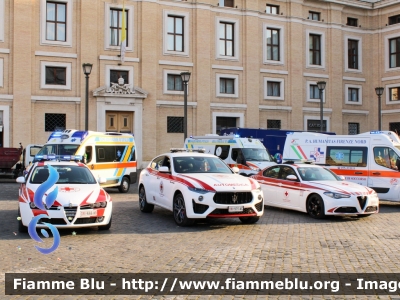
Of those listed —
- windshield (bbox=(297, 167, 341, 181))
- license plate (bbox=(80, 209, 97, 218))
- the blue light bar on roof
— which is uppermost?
the blue light bar on roof

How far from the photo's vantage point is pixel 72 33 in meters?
31.5

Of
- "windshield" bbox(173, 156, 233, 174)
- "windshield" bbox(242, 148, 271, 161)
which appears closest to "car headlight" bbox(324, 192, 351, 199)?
"windshield" bbox(173, 156, 233, 174)

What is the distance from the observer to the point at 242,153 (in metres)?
22.5

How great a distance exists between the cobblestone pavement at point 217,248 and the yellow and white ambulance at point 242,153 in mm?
8740

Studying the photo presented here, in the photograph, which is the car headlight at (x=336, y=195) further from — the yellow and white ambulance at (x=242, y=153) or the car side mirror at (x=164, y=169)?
the yellow and white ambulance at (x=242, y=153)

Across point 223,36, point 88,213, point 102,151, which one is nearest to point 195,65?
point 223,36

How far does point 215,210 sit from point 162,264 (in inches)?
139

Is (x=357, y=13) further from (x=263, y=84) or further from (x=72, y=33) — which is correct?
(x=72, y=33)

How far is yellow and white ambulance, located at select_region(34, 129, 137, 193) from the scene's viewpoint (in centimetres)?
1875

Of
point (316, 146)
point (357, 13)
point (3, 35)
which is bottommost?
point (316, 146)

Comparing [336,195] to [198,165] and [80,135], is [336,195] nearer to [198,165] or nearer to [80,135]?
[198,165]

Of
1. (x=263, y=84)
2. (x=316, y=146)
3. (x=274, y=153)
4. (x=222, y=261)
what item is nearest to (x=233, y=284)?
(x=222, y=261)

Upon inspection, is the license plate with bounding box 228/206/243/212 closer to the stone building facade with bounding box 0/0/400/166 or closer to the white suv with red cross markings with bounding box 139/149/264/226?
the white suv with red cross markings with bounding box 139/149/264/226

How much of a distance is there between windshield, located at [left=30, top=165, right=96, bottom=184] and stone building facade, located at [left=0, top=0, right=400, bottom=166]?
19.4m
